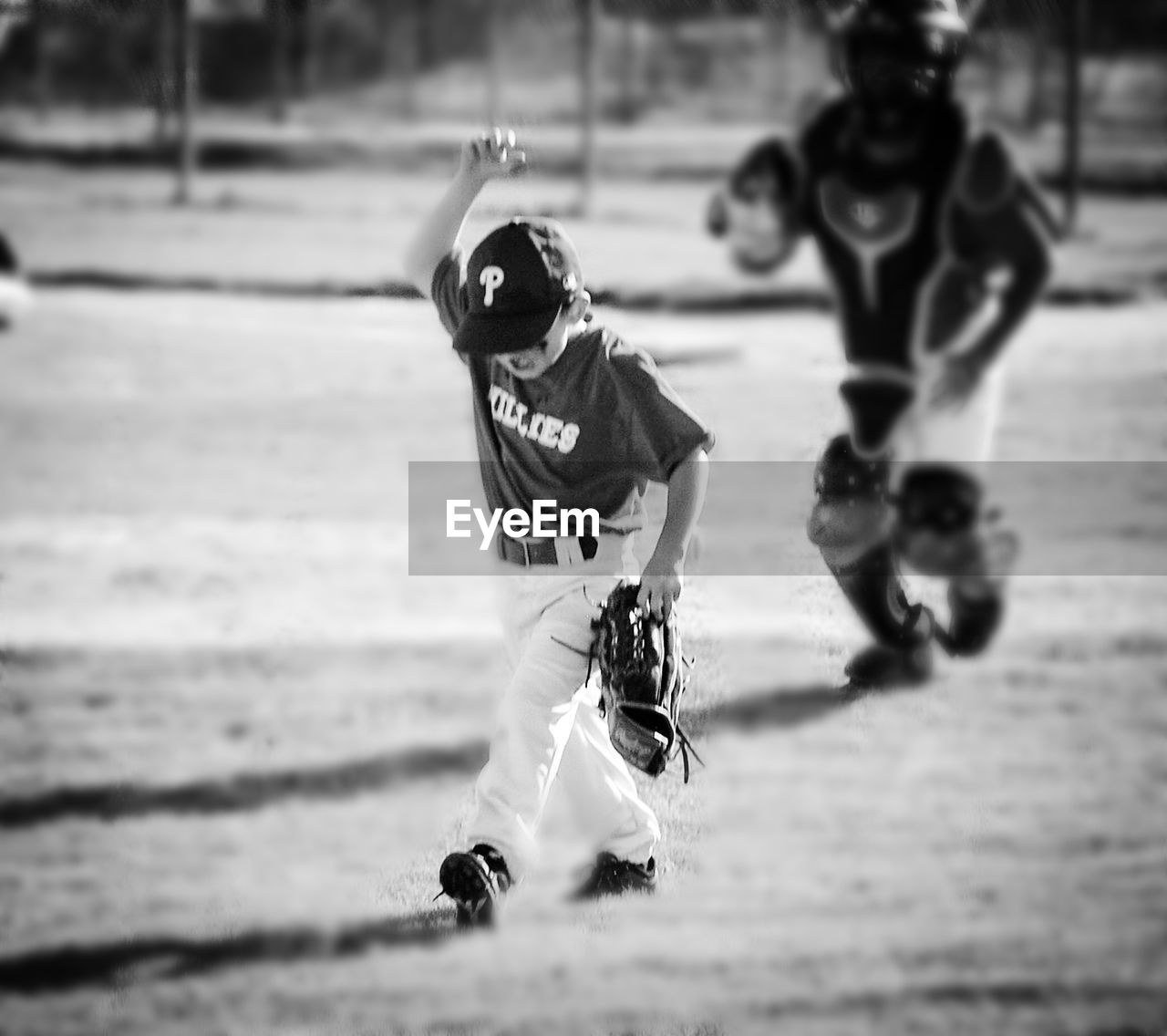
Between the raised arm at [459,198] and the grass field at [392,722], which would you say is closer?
the raised arm at [459,198]

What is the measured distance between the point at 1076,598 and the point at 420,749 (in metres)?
3.47

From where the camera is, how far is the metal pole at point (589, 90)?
4961 mm

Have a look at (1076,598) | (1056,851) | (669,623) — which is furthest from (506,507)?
(1056,851)

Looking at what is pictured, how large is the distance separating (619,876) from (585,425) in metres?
1.04

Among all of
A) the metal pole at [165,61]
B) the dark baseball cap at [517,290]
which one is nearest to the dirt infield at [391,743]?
the metal pole at [165,61]

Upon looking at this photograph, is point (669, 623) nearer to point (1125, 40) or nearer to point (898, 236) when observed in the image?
point (898, 236)

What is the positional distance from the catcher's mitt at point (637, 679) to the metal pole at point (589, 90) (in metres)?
1.64

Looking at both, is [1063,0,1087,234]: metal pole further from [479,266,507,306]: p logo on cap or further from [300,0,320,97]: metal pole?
[300,0,320,97]: metal pole

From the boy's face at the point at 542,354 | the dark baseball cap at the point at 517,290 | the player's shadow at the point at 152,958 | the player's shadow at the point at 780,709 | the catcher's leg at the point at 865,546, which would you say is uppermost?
the dark baseball cap at the point at 517,290

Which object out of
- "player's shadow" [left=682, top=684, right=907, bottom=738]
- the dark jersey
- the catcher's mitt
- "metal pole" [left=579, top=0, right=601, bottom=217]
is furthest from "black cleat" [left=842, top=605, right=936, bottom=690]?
"player's shadow" [left=682, top=684, right=907, bottom=738]

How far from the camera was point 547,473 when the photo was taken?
155 inches

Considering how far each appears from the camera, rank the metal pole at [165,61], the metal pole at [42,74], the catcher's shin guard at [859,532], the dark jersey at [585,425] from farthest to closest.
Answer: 1. the metal pole at [42,74]
2. the metal pole at [165,61]
3. the dark jersey at [585,425]
4. the catcher's shin guard at [859,532]

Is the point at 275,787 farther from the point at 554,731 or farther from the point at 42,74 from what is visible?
the point at 554,731

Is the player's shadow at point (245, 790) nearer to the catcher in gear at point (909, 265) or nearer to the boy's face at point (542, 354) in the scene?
the boy's face at point (542, 354)
